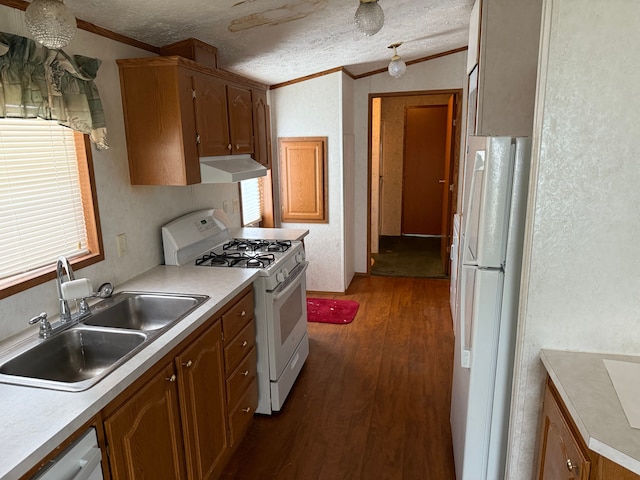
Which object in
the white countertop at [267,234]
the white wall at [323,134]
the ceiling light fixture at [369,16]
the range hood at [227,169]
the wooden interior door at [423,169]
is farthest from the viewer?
the wooden interior door at [423,169]

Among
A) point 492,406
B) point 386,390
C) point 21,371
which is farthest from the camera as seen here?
point 386,390

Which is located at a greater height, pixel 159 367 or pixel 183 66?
pixel 183 66

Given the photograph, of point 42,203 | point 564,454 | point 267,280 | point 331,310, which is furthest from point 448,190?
point 42,203

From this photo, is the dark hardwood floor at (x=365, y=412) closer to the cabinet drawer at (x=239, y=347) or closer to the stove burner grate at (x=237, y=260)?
the cabinet drawer at (x=239, y=347)

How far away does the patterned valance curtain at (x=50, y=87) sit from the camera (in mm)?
1570

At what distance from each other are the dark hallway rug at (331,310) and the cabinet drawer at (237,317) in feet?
5.57

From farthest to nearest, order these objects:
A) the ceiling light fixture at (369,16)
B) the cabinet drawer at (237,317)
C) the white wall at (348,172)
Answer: the white wall at (348,172) → the cabinet drawer at (237,317) → the ceiling light fixture at (369,16)

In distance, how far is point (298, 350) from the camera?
3.02 m

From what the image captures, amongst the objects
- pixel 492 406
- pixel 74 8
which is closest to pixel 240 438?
pixel 492 406

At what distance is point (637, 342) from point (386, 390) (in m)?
1.74

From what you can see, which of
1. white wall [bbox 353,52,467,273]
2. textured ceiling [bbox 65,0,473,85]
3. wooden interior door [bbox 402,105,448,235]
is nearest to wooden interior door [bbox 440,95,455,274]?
white wall [bbox 353,52,467,273]

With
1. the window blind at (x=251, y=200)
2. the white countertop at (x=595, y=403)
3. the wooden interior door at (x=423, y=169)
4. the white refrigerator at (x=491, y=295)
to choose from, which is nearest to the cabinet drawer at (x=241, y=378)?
the white refrigerator at (x=491, y=295)

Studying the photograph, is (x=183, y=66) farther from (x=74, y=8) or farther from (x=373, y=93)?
(x=373, y=93)

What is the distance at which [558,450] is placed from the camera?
4.19ft
